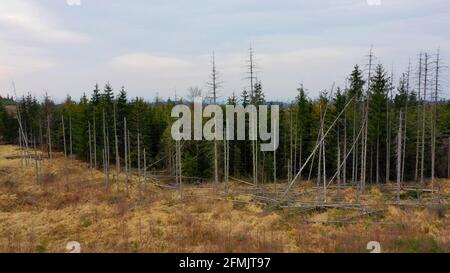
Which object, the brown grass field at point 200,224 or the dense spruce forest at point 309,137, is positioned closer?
the brown grass field at point 200,224

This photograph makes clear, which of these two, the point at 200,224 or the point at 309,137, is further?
the point at 309,137

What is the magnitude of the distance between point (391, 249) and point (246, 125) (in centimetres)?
2309

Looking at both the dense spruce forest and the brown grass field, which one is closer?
the brown grass field

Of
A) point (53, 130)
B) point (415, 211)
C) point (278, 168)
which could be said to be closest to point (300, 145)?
point (278, 168)

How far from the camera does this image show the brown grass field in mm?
10930

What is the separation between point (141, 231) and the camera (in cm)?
1310

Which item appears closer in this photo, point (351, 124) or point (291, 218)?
point (291, 218)

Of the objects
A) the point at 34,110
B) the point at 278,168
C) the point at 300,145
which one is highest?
the point at 34,110

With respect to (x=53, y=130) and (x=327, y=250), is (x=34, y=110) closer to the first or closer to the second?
(x=53, y=130)

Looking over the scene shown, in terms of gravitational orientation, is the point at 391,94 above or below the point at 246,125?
above

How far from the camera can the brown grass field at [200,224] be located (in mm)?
10930

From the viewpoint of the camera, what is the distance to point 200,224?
45.2ft

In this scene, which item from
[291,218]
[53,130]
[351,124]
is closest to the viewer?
[291,218]

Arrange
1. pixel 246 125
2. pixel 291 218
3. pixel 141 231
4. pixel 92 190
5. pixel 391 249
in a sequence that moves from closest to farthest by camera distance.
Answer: pixel 391 249, pixel 141 231, pixel 291 218, pixel 92 190, pixel 246 125
